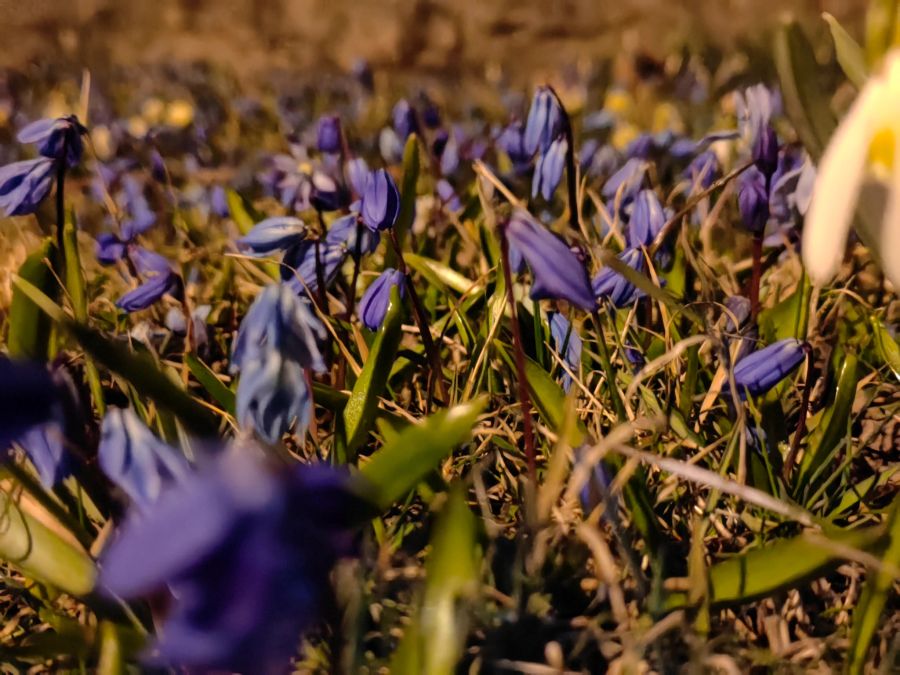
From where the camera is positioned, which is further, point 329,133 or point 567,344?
point 329,133

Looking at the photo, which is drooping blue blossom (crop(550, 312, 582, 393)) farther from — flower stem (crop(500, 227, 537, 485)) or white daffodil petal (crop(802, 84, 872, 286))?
white daffodil petal (crop(802, 84, 872, 286))

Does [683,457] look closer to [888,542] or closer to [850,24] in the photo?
[888,542]

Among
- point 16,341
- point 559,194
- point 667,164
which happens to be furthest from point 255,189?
point 16,341

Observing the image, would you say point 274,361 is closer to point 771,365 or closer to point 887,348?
point 771,365

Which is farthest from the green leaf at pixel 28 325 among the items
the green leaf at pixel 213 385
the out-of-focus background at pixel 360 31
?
the out-of-focus background at pixel 360 31

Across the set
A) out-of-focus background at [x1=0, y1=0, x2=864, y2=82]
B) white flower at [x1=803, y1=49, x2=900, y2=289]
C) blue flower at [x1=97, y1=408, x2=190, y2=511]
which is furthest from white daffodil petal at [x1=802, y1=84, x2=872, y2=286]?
out-of-focus background at [x1=0, y1=0, x2=864, y2=82]

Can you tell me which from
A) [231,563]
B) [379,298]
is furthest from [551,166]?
[231,563]
